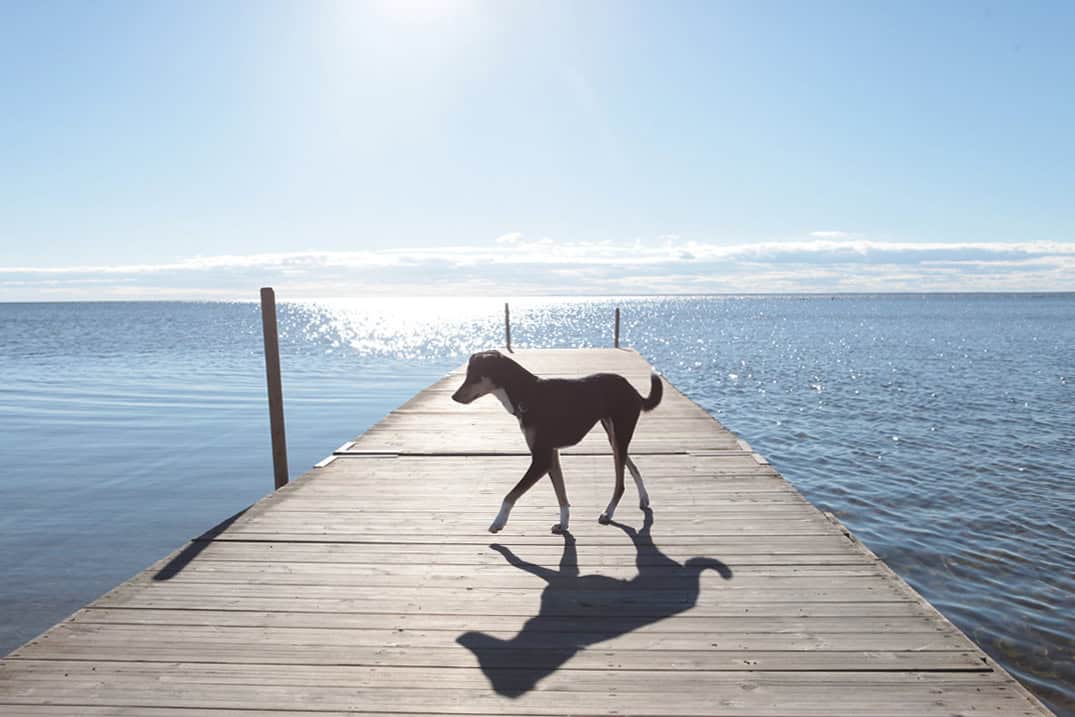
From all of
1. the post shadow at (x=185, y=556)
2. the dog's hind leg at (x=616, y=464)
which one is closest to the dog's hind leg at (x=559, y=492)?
the dog's hind leg at (x=616, y=464)

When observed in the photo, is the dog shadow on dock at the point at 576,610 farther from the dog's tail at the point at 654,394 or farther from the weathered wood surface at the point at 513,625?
the dog's tail at the point at 654,394

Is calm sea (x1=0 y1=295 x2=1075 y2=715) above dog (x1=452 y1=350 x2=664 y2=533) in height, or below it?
below

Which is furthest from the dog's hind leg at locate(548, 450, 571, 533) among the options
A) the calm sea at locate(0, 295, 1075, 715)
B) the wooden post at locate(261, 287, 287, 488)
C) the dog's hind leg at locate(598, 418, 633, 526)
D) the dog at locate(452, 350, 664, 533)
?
the wooden post at locate(261, 287, 287, 488)

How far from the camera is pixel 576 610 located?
3.71 metres

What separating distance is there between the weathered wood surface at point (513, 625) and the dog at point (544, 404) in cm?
57

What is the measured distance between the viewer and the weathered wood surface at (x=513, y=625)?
2.90 metres

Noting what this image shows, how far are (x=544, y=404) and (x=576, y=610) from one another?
153 centimetres

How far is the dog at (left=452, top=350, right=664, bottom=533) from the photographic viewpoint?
4.68 metres

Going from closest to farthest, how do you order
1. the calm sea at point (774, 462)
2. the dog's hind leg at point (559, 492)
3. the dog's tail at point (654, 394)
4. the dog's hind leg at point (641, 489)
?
the dog's hind leg at point (559, 492) → the dog's tail at point (654, 394) → the dog's hind leg at point (641, 489) → the calm sea at point (774, 462)

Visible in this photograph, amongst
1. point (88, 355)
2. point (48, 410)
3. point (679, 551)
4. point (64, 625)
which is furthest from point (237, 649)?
point (88, 355)

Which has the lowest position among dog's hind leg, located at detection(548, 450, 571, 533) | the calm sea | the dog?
the calm sea

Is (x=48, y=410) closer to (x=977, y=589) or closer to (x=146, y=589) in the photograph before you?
(x=146, y=589)

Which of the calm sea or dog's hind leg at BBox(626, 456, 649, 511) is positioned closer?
dog's hind leg at BBox(626, 456, 649, 511)

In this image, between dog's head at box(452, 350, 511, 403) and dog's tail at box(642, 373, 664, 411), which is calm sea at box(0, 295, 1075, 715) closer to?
dog's tail at box(642, 373, 664, 411)
